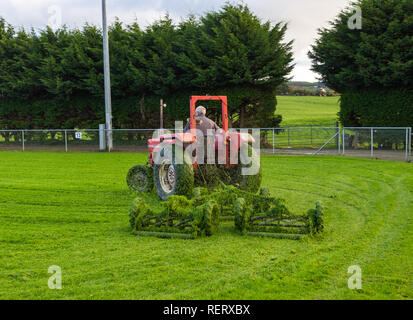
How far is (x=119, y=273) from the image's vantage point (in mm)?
4895

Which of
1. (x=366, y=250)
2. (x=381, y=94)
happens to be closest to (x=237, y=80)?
(x=381, y=94)

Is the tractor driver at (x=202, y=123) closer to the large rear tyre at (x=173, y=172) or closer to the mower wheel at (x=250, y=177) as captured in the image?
the large rear tyre at (x=173, y=172)

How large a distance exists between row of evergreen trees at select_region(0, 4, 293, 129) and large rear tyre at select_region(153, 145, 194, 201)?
46.0 feet

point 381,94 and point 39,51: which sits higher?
point 39,51

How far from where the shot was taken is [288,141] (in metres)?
23.3

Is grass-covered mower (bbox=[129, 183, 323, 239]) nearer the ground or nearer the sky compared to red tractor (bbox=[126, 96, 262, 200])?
nearer the ground

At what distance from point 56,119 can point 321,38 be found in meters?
15.6

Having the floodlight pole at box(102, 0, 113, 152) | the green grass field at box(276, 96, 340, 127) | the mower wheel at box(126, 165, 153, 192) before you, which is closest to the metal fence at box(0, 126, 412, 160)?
the floodlight pole at box(102, 0, 113, 152)

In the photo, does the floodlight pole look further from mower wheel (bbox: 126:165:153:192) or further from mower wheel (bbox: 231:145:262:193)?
mower wheel (bbox: 231:145:262:193)

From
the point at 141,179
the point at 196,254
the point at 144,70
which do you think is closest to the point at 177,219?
the point at 196,254

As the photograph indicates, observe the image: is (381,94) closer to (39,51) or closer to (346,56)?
(346,56)

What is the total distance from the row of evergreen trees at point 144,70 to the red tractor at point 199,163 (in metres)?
13.9

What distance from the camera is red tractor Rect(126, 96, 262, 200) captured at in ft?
28.4

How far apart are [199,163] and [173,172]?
517 millimetres
